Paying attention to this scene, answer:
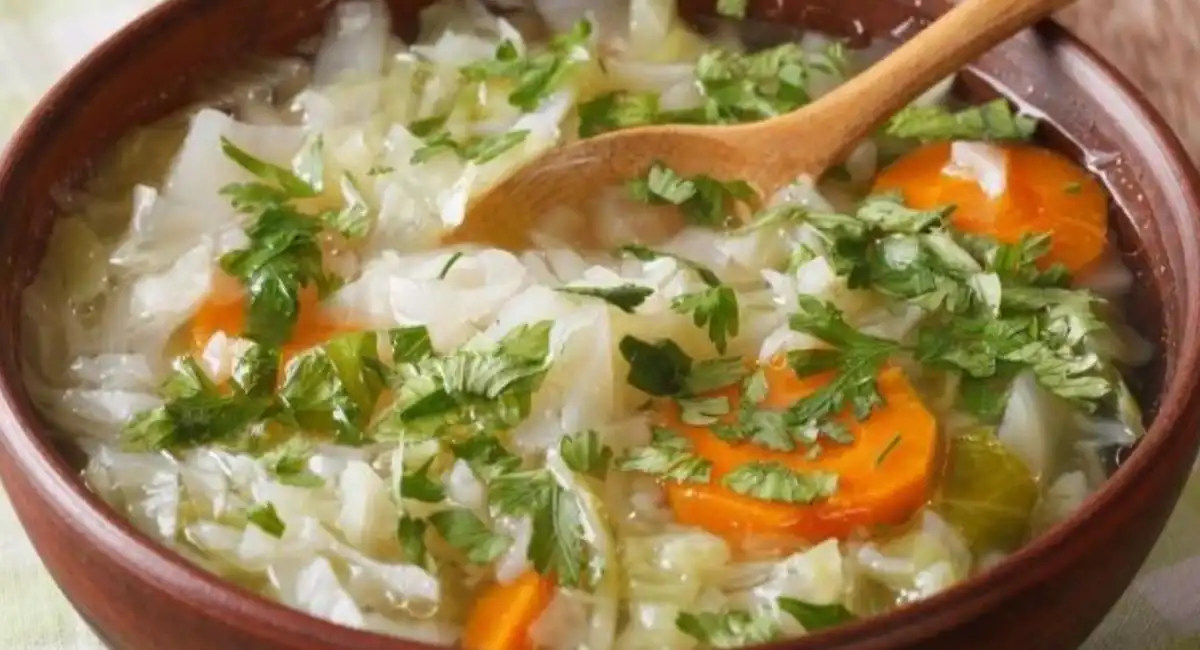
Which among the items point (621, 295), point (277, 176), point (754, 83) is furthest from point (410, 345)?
point (754, 83)

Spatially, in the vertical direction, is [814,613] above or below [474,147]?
below

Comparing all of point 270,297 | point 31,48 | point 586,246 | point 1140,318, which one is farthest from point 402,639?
point 31,48

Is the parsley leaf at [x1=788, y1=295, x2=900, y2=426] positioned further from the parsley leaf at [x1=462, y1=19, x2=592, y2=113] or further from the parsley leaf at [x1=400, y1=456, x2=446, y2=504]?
the parsley leaf at [x1=462, y1=19, x2=592, y2=113]

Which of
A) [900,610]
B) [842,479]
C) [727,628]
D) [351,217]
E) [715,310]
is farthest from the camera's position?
[351,217]

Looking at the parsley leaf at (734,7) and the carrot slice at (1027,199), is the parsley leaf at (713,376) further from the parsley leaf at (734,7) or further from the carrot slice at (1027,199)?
the parsley leaf at (734,7)

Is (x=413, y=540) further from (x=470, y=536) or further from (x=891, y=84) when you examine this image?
(x=891, y=84)

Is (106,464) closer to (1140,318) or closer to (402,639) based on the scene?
(402,639)

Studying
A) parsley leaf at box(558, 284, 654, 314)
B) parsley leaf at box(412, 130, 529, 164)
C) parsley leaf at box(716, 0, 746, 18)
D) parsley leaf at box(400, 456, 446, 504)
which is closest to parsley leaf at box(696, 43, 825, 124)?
parsley leaf at box(716, 0, 746, 18)
